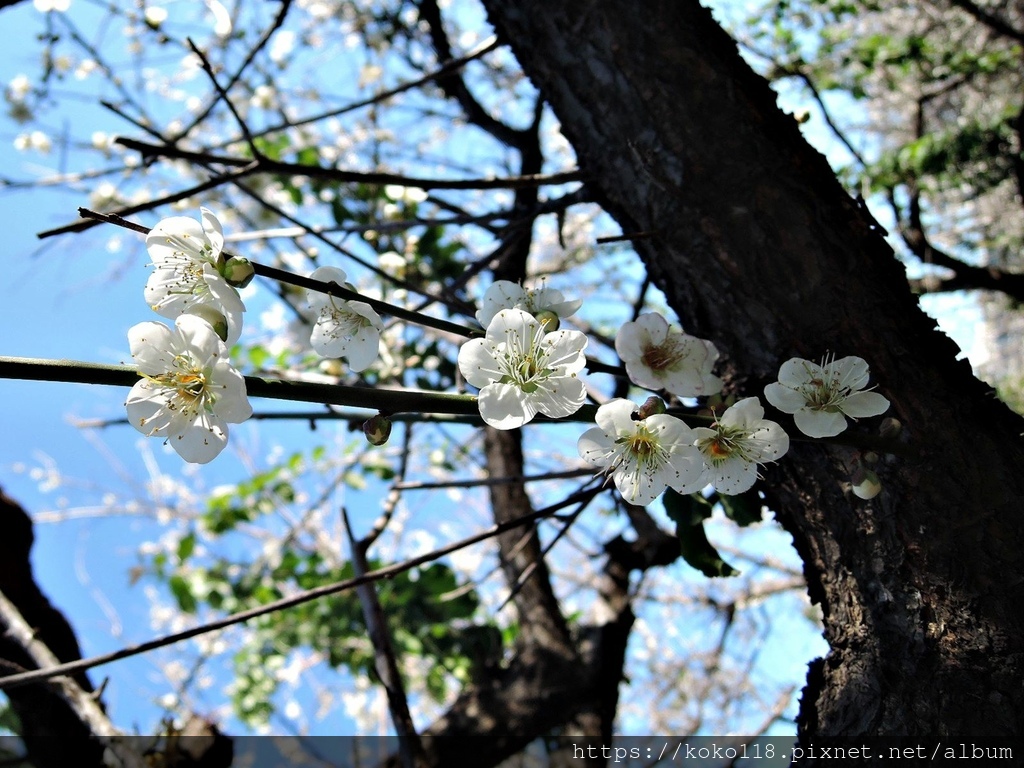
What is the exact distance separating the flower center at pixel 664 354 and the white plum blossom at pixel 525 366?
200 mm

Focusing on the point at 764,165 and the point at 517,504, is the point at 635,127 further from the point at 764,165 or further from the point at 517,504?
the point at 517,504

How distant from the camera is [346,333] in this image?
0.92m

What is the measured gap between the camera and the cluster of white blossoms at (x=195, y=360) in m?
0.69

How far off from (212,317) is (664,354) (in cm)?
52

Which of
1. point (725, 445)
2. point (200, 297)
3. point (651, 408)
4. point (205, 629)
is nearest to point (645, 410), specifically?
point (651, 408)

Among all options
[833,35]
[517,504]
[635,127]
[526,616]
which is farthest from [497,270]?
[833,35]

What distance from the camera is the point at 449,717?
7.02 feet

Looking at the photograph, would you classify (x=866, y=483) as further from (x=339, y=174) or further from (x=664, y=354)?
(x=339, y=174)

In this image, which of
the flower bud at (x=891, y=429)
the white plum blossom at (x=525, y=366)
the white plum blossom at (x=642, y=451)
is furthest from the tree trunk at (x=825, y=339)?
the white plum blossom at (x=525, y=366)

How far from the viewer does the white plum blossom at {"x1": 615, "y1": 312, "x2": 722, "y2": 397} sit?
36.5 inches

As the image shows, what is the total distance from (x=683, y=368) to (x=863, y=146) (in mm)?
3695

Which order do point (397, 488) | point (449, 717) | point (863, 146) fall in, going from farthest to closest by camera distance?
point (863, 146) → point (449, 717) → point (397, 488)

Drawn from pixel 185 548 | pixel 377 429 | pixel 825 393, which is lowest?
pixel 377 429

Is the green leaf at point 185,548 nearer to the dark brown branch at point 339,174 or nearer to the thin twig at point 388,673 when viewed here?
the thin twig at point 388,673
